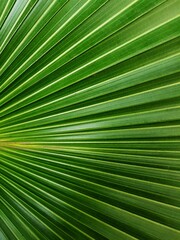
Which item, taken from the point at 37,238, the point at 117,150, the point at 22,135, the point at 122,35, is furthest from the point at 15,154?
the point at 122,35

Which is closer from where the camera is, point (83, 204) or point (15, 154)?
point (83, 204)

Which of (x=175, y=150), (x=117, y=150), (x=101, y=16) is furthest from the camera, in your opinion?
(x=117, y=150)

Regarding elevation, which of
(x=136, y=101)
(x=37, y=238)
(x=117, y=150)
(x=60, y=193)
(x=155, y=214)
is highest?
(x=136, y=101)

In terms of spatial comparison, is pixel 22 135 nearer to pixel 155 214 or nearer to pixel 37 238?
pixel 37 238

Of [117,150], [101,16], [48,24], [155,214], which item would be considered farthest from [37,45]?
[155,214]

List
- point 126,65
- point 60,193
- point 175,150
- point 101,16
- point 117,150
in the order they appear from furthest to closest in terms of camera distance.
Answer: point 60,193 < point 117,150 < point 175,150 < point 126,65 < point 101,16

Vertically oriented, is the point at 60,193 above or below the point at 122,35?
below
